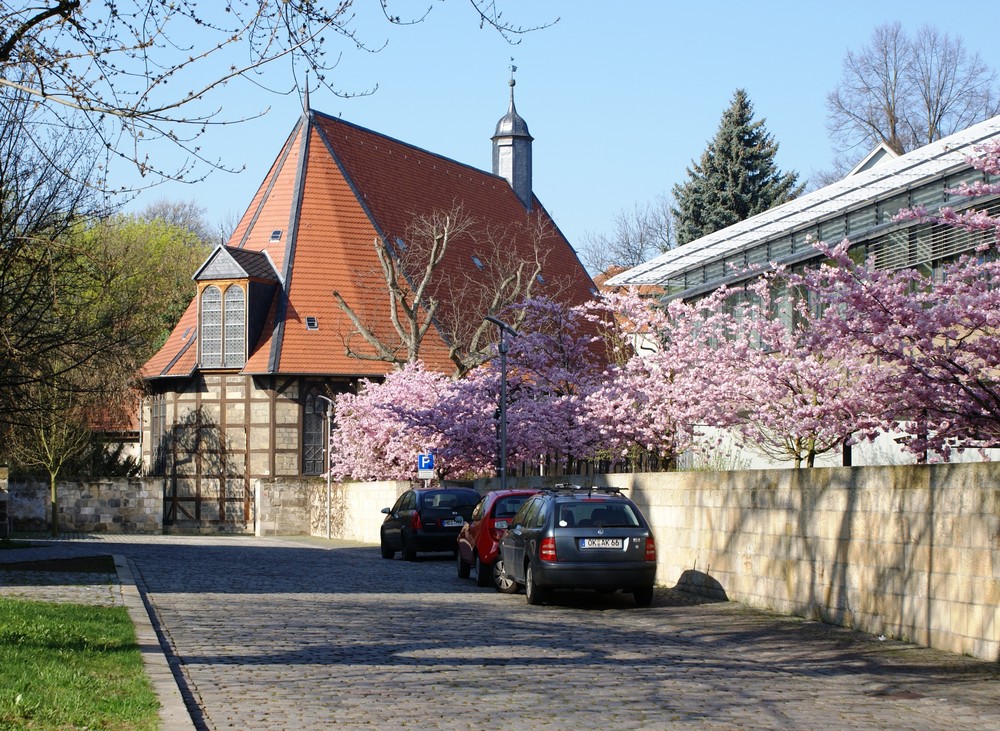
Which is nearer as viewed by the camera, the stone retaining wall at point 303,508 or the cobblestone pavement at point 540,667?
the cobblestone pavement at point 540,667

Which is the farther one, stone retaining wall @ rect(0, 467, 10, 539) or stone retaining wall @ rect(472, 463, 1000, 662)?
stone retaining wall @ rect(0, 467, 10, 539)

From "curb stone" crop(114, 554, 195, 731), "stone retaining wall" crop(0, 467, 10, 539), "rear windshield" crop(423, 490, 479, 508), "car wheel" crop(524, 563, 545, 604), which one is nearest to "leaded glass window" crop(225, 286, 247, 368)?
"stone retaining wall" crop(0, 467, 10, 539)

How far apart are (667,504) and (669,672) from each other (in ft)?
30.6

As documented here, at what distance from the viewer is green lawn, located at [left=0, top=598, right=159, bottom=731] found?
825 cm

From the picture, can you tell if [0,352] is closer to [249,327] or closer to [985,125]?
[985,125]

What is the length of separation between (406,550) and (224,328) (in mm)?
26305

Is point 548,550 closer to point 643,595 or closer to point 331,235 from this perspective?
point 643,595

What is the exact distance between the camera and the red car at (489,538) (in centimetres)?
2131

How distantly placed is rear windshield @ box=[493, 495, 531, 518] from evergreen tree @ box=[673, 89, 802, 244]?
36370 millimetres

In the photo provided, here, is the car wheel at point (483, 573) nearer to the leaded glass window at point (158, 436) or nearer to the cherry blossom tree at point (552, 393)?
the cherry blossom tree at point (552, 393)

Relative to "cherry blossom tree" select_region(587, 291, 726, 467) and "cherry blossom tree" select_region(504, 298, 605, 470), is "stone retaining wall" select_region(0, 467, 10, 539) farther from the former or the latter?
"cherry blossom tree" select_region(587, 291, 726, 467)

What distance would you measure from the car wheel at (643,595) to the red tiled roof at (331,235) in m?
33.7

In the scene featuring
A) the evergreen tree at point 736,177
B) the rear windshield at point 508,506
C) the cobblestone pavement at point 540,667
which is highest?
the evergreen tree at point 736,177

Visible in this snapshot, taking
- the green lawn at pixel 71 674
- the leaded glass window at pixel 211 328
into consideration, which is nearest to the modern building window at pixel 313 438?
the leaded glass window at pixel 211 328
